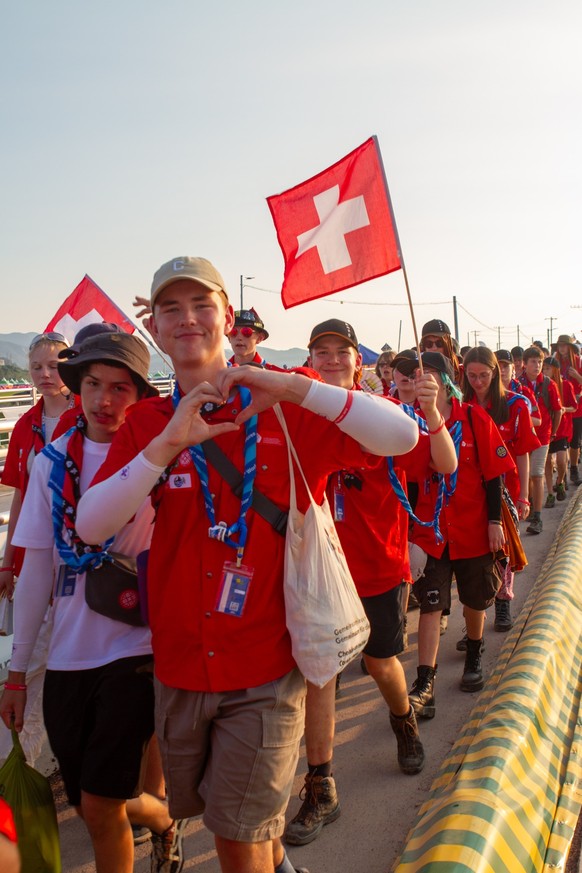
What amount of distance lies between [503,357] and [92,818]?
8269mm

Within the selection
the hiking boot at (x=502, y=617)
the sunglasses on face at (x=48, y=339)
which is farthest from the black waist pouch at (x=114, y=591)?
the hiking boot at (x=502, y=617)

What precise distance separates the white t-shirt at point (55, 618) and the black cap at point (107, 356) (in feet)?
1.16

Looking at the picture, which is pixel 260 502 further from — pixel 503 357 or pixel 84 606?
pixel 503 357

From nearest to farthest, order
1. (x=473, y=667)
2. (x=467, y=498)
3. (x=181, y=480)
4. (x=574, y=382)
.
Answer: (x=181, y=480), (x=467, y=498), (x=473, y=667), (x=574, y=382)

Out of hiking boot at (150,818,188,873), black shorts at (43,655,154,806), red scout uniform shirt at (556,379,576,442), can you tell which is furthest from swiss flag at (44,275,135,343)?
red scout uniform shirt at (556,379,576,442)

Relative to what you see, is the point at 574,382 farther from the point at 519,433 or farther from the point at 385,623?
the point at 385,623

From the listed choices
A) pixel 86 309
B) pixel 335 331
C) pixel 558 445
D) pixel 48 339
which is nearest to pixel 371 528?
pixel 335 331

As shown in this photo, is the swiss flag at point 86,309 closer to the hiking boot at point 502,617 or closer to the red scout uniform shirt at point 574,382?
the hiking boot at point 502,617

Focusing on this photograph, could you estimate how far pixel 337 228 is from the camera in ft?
14.2

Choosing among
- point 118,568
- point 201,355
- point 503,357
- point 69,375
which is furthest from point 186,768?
point 503,357

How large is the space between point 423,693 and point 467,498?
1.27 meters

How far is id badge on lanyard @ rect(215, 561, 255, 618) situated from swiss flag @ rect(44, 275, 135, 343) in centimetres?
449

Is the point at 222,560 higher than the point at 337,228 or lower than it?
lower

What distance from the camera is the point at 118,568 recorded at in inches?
101
